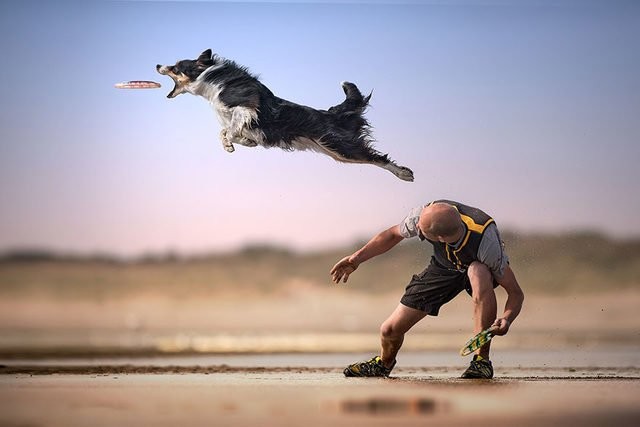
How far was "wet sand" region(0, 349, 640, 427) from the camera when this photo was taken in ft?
11.4

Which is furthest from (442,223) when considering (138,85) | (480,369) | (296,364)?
(138,85)

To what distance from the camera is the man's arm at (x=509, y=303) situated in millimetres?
4355

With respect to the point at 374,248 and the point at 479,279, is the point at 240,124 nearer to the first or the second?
the point at 374,248

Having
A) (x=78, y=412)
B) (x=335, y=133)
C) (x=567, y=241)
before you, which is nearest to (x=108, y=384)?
(x=78, y=412)

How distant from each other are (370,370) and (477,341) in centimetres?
75

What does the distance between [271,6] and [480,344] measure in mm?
3122

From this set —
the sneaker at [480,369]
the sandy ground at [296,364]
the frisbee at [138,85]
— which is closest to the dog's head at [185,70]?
the frisbee at [138,85]

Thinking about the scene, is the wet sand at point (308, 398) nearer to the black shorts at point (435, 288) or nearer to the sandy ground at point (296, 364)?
the sandy ground at point (296, 364)

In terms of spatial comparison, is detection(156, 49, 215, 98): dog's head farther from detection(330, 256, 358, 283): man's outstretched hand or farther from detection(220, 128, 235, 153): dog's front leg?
detection(330, 256, 358, 283): man's outstretched hand

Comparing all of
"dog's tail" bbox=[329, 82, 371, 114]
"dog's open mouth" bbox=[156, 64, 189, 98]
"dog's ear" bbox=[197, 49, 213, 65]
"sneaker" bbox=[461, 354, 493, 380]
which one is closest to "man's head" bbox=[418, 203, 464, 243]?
"sneaker" bbox=[461, 354, 493, 380]

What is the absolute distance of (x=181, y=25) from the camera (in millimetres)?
6488

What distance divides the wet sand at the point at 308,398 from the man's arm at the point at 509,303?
252mm

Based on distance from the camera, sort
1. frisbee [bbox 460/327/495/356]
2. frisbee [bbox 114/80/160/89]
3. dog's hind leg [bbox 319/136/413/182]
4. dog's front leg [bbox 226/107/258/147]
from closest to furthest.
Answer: frisbee [bbox 460/327/495/356] < dog's front leg [bbox 226/107/258/147] < dog's hind leg [bbox 319/136/413/182] < frisbee [bbox 114/80/160/89]

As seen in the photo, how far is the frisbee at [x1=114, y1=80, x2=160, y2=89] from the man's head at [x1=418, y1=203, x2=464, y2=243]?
2.39 metres
